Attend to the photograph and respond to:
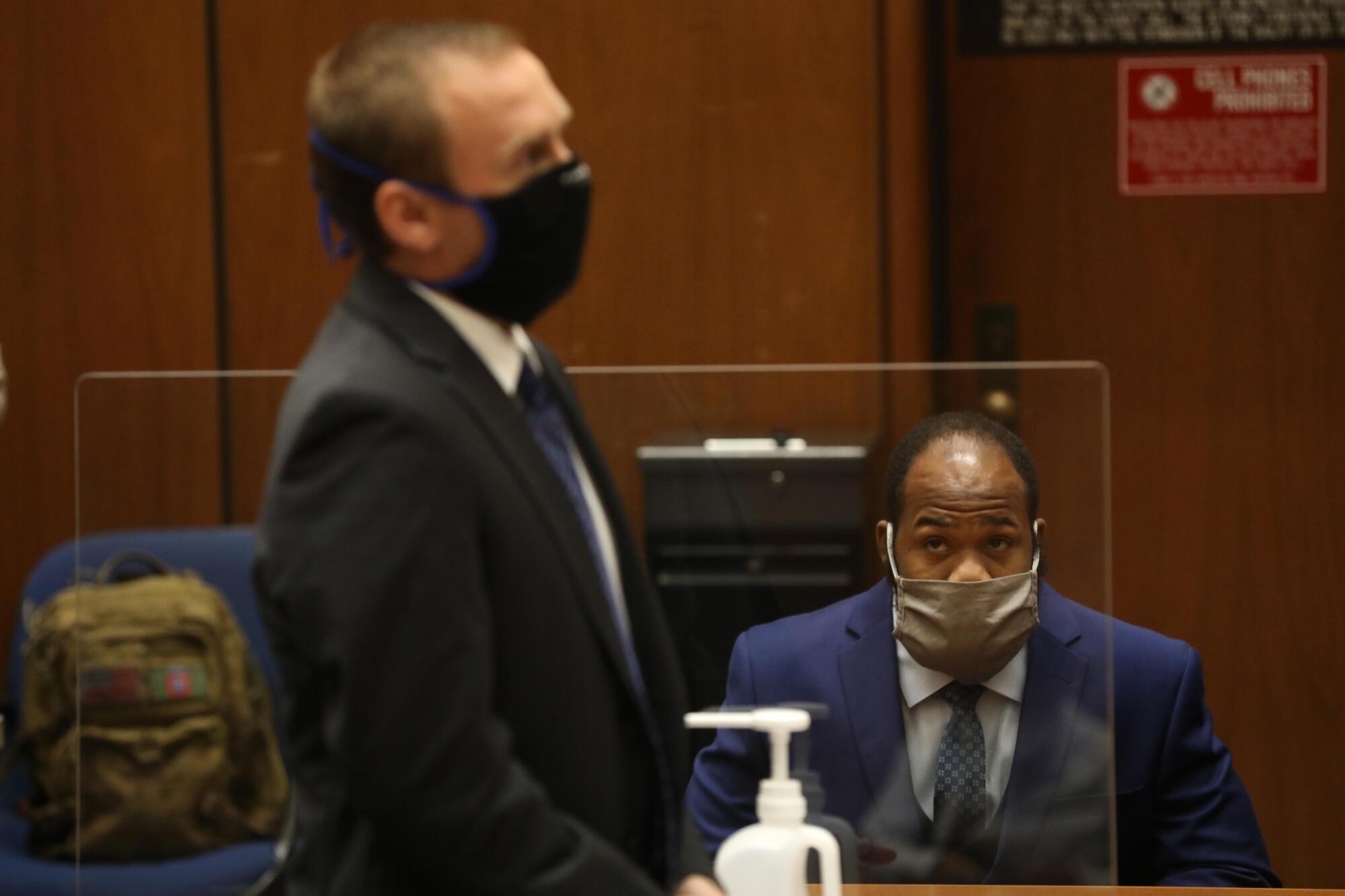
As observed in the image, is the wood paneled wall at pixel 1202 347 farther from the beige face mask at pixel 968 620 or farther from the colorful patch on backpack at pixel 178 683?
the colorful patch on backpack at pixel 178 683

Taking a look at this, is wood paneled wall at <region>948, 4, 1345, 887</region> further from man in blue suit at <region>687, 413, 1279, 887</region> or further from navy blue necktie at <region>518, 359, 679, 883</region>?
navy blue necktie at <region>518, 359, 679, 883</region>

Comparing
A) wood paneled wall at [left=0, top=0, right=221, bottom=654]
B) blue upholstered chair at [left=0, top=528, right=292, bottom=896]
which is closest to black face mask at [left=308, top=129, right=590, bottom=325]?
blue upholstered chair at [left=0, top=528, right=292, bottom=896]

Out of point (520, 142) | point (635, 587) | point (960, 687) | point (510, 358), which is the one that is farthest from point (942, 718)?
point (520, 142)

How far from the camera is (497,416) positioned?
3.51 feet

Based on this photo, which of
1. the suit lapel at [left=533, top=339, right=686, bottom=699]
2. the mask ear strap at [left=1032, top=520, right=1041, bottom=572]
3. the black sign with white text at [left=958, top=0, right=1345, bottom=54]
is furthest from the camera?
the black sign with white text at [left=958, top=0, right=1345, bottom=54]

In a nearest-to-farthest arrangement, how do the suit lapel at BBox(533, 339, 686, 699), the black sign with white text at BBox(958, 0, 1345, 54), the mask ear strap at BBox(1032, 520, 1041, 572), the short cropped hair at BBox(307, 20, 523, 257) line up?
the short cropped hair at BBox(307, 20, 523, 257) < the suit lapel at BBox(533, 339, 686, 699) < the mask ear strap at BBox(1032, 520, 1041, 572) < the black sign with white text at BBox(958, 0, 1345, 54)

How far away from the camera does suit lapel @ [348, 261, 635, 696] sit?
1054 millimetres

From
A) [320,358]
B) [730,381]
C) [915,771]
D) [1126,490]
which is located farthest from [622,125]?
[320,358]

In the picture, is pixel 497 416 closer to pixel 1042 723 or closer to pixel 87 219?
pixel 1042 723

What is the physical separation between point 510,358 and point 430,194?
0.13 m

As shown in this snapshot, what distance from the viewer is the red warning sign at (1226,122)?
2.90 meters

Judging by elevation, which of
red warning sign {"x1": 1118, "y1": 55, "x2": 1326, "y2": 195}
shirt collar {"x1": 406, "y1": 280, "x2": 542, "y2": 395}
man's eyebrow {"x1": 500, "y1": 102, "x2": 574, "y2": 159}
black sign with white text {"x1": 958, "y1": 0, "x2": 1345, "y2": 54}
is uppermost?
black sign with white text {"x1": 958, "y1": 0, "x2": 1345, "y2": 54}

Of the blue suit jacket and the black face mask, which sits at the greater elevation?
the black face mask

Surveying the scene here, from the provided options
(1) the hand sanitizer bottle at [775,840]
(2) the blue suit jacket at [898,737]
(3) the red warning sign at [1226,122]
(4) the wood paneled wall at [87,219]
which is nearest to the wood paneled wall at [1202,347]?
(3) the red warning sign at [1226,122]
